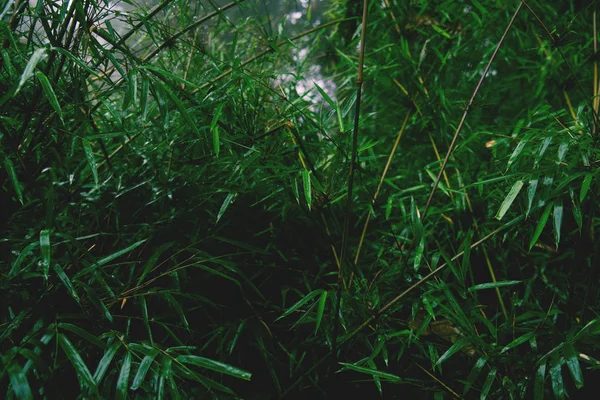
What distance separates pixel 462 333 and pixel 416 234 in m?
0.28

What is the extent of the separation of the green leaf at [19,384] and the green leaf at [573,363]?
2.87ft

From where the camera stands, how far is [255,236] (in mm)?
1314

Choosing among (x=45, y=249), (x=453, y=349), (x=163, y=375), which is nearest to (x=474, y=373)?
(x=453, y=349)

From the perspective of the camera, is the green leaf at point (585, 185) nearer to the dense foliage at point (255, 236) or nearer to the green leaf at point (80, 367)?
the dense foliage at point (255, 236)

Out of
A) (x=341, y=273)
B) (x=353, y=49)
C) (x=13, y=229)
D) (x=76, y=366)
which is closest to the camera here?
(x=76, y=366)

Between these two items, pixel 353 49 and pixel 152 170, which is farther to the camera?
pixel 353 49

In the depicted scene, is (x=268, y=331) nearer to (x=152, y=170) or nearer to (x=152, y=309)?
(x=152, y=309)

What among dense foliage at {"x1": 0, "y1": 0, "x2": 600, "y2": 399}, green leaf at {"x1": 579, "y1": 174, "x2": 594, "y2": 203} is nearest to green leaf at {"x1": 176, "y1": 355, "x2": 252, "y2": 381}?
dense foliage at {"x1": 0, "y1": 0, "x2": 600, "y2": 399}

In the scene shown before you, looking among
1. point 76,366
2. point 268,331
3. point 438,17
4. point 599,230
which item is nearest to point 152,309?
point 268,331

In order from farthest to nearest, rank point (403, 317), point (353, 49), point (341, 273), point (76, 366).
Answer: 1. point (353, 49)
2. point (403, 317)
3. point (341, 273)
4. point (76, 366)

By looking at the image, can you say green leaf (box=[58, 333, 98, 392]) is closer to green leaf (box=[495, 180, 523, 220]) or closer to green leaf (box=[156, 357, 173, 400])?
green leaf (box=[156, 357, 173, 400])

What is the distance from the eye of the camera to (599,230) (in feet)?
4.21

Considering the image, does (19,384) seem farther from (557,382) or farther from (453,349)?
(557,382)

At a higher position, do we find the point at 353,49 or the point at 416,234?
the point at 353,49
